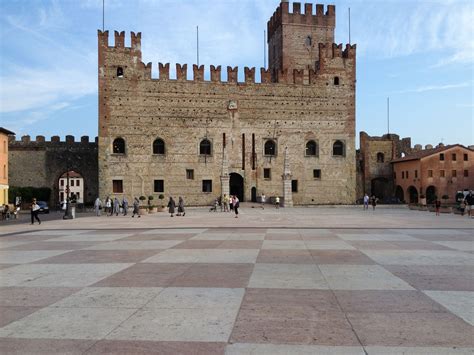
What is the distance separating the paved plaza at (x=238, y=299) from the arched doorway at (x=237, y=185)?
2926cm

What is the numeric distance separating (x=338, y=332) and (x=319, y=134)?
37920 mm

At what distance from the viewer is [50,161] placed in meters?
44.3

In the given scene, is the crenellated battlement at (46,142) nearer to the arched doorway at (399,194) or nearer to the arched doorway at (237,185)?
the arched doorway at (237,185)

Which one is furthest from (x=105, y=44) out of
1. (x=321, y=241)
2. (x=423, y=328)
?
(x=423, y=328)

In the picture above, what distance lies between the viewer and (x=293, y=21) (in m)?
47.3

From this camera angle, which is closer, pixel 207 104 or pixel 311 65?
pixel 207 104

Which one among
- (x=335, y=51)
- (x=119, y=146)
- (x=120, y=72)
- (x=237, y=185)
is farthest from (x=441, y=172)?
(x=120, y=72)

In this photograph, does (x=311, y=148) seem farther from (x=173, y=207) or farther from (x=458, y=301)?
(x=458, y=301)

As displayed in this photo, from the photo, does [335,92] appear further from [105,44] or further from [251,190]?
[105,44]

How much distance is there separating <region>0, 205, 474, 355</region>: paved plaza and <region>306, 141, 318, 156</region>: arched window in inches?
1196

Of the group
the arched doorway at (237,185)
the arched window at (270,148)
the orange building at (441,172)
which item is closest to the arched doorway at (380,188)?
the orange building at (441,172)

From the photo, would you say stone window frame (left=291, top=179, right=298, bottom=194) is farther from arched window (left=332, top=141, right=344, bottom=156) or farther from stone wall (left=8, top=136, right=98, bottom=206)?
stone wall (left=8, top=136, right=98, bottom=206)

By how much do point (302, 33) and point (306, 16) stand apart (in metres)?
1.86

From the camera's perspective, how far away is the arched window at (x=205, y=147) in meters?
40.2
